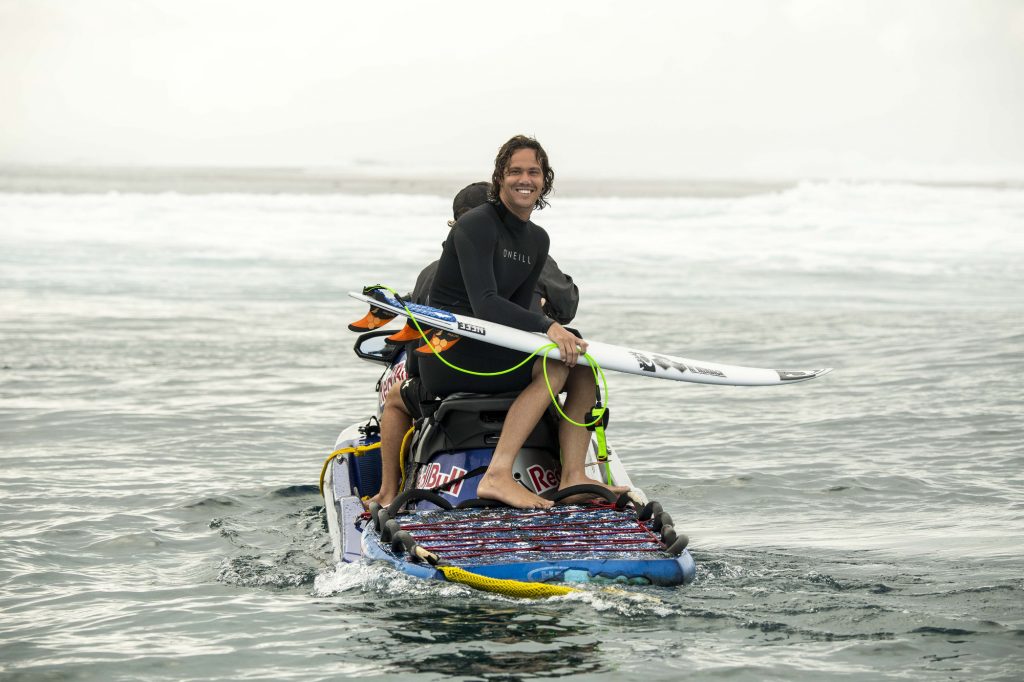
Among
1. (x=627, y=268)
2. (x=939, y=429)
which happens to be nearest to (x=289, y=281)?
(x=627, y=268)

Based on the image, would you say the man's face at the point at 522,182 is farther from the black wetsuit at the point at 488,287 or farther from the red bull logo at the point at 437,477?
the red bull logo at the point at 437,477

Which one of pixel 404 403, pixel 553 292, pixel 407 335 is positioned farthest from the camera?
pixel 553 292

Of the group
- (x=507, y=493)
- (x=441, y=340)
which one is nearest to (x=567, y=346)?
(x=441, y=340)

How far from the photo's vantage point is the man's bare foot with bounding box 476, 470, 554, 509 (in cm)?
579

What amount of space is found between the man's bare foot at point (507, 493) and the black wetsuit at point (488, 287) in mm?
460

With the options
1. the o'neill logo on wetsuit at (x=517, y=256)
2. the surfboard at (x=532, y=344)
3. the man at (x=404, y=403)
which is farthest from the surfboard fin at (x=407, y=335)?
the o'neill logo on wetsuit at (x=517, y=256)

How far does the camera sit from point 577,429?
20.0ft

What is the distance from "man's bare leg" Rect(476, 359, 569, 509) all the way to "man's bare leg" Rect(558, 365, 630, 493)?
12cm

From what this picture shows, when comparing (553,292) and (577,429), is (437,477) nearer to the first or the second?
(577,429)

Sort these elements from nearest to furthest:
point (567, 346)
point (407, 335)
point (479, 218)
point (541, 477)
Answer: point (567, 346)
point (479, 218)
point (407, 335)
point (541, 477)

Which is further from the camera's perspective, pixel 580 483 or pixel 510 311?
pixel 580 483

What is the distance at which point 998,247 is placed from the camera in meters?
25.8

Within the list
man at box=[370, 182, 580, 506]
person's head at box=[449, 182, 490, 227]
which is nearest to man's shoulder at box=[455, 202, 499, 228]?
man at box=[370, 182, 580, 506]

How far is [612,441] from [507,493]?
11.7 ft
